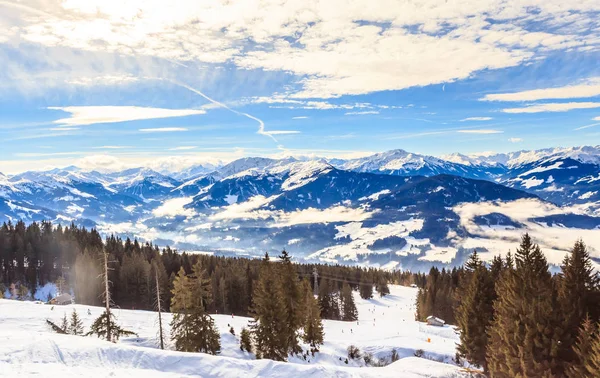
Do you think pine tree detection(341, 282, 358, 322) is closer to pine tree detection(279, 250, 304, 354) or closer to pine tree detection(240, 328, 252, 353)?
pine tree detection(279, 250, 304, 354)

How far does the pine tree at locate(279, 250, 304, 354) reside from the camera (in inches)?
1949

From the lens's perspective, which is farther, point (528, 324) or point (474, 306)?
point (474, 306)

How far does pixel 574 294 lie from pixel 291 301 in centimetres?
3117

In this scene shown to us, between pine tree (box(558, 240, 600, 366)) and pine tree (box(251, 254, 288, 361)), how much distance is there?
28.7 m

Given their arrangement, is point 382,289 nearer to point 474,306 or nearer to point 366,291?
point 366,291

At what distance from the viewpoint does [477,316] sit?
137 ft

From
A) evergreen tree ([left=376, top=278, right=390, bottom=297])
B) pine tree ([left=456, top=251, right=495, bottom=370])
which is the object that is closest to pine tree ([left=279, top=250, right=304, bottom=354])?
pine tree ([left=456, top=251, right=495, bottom=370])

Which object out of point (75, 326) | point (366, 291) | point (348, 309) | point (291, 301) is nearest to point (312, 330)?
point (291, 301)

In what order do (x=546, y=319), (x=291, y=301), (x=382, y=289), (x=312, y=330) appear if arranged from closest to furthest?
(x=546, y=319), (x=291, y=301), (x=312, y=330), (x=382, y=289)

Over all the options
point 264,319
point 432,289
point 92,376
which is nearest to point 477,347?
point 264,319

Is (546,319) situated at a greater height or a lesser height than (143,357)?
greater

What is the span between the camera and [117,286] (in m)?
102

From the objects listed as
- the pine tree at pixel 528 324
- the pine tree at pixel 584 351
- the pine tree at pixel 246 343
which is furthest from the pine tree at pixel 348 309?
the pine tree at pixel 584 351

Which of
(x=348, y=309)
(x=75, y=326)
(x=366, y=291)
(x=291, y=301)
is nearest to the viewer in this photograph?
(x=75, y=326)
